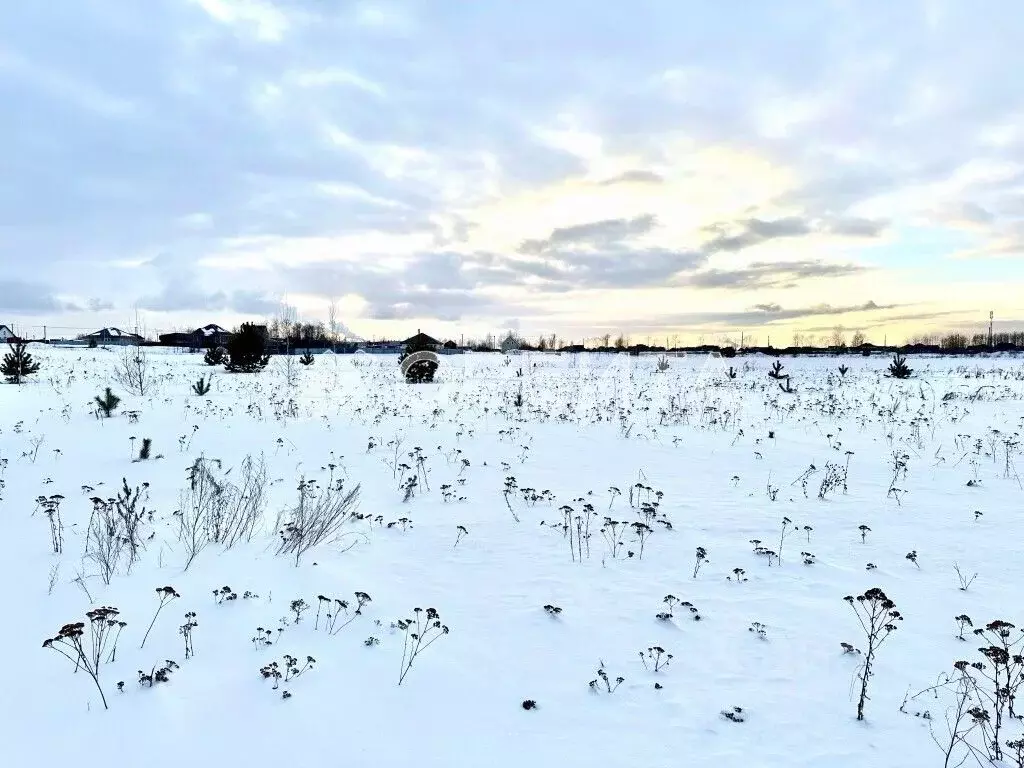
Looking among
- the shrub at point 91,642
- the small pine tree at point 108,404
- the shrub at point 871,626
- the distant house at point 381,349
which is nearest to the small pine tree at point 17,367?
the small pine tree at point 108,404

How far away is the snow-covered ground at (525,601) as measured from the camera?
10.6 feet

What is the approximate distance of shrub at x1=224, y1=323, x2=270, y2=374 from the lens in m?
23.8

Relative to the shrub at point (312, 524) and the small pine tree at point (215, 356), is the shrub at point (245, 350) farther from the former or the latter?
the shrub at point (312, 524)

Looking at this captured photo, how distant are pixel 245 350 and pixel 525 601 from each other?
2228cm

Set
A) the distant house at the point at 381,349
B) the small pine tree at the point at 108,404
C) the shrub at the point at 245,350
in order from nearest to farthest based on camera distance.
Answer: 1. the small pine tree at the point at 108,404
2. the shrub at the point at 245,350
3. the distant house at the point at 381,349

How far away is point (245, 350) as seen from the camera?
23.9m

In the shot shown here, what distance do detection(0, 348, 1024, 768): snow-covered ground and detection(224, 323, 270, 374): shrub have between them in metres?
13.1

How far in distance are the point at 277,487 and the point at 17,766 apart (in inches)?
211

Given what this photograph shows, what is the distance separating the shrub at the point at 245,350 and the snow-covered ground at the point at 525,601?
43.1ft

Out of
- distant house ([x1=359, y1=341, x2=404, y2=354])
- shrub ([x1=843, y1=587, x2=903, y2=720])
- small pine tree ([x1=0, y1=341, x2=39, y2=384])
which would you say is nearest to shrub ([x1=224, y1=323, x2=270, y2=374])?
small pine tree ([x1=0, y1=341, x2=39, y2=384])

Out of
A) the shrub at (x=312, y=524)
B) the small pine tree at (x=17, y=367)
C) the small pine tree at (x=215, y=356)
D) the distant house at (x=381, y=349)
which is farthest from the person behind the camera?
the distant house at (x=381, y=349)

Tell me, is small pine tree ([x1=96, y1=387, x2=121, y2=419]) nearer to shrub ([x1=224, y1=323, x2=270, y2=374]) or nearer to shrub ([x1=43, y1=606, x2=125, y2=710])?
shrub ([x1=224, y1=323, x2=270, y2=374])

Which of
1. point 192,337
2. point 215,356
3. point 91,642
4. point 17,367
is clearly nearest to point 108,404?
point 17,367

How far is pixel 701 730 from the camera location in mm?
3281
